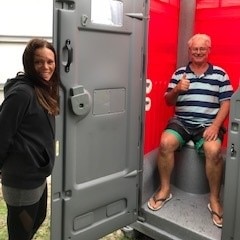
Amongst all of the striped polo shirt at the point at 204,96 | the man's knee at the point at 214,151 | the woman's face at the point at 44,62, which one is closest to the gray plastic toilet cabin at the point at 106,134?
the woman's face at the point at 44,62

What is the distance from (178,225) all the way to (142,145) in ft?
2.12

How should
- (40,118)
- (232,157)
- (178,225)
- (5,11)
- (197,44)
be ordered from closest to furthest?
(40,118)
(232,157)
(178,225)
(197,44)
(5,11)

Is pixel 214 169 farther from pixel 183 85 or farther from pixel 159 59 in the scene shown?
pixel 159 59

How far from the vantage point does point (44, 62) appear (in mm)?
2037

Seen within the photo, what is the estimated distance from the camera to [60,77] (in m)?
2.16

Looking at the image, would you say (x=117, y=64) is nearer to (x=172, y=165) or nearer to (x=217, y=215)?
(x=172, y=165)

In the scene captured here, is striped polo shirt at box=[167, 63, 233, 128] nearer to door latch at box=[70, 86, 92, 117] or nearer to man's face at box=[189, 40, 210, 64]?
man's face at box=[189, 40, 210, 64]

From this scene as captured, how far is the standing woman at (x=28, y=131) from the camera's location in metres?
1.95

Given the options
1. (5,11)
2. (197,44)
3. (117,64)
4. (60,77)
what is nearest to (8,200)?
(60,77)

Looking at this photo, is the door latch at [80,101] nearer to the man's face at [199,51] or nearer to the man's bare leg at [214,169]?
the man's bare leg at [214,169]

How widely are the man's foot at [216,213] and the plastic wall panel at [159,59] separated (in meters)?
0.68

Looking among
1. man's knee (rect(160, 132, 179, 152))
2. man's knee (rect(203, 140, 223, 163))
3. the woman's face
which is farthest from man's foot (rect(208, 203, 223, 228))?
the woman's face

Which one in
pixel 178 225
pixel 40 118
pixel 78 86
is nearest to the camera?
pixel 40 118

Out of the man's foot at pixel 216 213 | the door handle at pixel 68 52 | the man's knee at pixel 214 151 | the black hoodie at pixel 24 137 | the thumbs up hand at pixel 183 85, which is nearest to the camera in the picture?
the black hoodie at pixel 24 137
